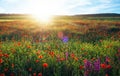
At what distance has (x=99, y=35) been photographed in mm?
10938

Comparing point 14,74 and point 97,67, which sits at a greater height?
point 97,67

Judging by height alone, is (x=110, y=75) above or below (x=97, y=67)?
below

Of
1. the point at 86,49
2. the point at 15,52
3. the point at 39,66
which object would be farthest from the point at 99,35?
the point at 39,66

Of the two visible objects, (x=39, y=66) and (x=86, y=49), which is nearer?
(x=39, y=66)

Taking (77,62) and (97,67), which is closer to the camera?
(97,67)

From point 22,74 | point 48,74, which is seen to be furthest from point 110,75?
point 22,74

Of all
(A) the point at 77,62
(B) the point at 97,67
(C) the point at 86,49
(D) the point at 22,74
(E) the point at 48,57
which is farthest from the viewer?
(C) the point at 86,49

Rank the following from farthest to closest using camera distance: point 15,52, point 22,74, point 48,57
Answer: point 15,52 < point 48,57 < point 22,74

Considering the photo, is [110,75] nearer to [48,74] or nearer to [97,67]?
[97,67]

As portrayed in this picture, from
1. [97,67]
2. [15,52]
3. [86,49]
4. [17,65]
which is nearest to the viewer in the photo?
[97,67]

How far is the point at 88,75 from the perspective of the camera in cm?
411

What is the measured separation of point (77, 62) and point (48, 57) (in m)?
0.76

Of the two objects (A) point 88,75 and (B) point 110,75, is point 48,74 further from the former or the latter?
(B) point 110,75

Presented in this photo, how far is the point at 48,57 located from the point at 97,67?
5.17 ft
